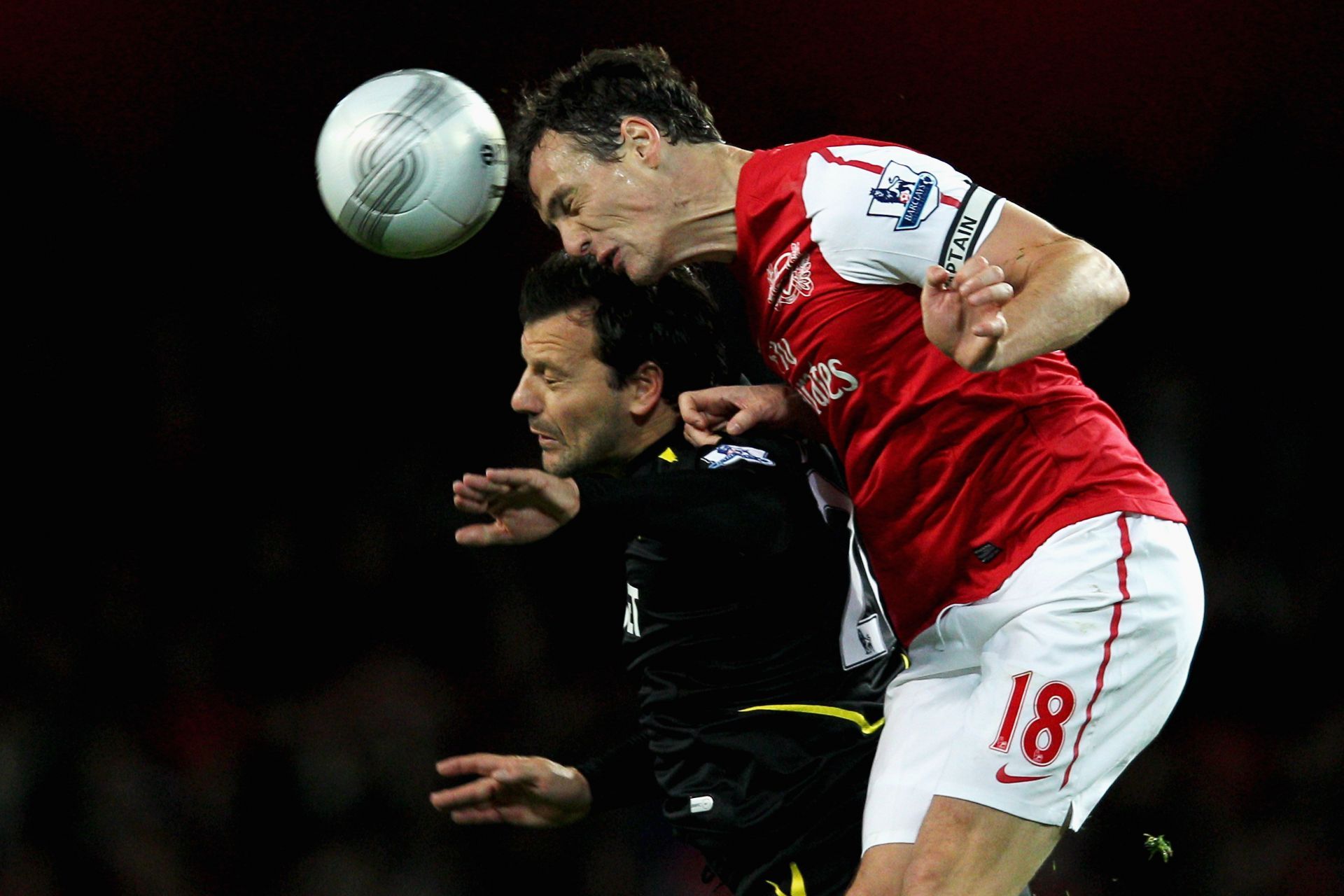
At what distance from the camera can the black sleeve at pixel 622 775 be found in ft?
9.88

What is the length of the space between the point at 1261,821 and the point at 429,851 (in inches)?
114

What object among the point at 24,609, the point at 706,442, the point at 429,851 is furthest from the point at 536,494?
the point at 24,609

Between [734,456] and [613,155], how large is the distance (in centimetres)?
66

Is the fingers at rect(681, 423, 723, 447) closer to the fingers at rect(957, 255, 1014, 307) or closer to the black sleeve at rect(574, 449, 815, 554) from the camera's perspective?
the black sleeve at rect(574, 449, 815, 554)

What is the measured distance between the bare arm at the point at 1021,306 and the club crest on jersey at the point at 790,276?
1.38 feet

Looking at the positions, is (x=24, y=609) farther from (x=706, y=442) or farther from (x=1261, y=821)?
(x=1261, y=821)

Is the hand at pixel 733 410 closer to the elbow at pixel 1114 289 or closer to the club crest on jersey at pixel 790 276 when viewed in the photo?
the club crest on jersey at pixel 790 276

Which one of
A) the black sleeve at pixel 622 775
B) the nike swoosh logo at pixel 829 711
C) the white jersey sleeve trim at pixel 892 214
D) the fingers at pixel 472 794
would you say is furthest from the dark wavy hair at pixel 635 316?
the fingers at pixel 472 794

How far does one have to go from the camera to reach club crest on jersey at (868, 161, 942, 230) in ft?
7.55

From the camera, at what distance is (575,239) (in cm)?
268

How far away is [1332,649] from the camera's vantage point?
4.94 m

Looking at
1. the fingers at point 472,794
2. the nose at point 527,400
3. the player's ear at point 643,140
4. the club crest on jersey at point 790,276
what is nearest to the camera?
the club crest on jersey at point 790,276

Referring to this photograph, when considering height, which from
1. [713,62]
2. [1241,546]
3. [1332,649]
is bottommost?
[1332,649]

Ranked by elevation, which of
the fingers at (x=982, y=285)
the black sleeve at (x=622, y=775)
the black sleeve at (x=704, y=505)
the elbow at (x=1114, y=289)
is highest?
the fingers at (x=982, y=285)
